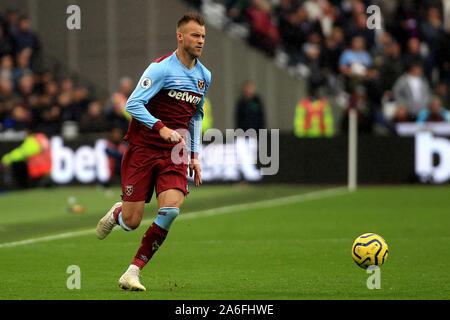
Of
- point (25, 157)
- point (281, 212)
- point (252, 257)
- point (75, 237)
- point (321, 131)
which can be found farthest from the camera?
point (321, 131)

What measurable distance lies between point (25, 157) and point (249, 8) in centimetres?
711

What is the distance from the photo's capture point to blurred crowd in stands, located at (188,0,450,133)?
2144 centimetres

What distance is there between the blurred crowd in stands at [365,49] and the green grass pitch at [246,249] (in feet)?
11.5

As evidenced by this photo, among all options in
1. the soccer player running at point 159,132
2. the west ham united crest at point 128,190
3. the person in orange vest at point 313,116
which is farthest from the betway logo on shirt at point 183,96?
the person in orange vest at point 313,116

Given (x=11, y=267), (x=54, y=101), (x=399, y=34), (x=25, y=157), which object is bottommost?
(x=11, y=267)

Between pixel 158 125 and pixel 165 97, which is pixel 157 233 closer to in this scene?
pixel 158 125

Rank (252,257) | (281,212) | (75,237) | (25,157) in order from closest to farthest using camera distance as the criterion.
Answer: (252,257)
(75,237)
(281,212)
(25,157)

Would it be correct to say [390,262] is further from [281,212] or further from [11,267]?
[281,212]

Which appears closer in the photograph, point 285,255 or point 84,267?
point 84,267

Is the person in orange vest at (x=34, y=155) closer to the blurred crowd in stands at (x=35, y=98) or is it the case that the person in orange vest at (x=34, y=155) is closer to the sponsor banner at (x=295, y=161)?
the sponsor banner at (x=295, y=161)

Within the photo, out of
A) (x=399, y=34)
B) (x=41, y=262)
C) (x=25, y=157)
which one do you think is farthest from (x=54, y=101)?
(x=41, y=262)

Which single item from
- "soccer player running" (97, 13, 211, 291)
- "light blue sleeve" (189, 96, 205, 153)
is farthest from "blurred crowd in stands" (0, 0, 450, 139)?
"soccer player running" (97, 13, 211, 291)

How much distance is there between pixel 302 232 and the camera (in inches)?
494

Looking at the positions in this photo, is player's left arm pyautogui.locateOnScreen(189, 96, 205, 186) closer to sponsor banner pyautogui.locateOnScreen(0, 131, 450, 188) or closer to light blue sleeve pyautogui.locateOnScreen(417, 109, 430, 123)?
sponsor banner pyautogui.locateOnScreen(0, 131, 450, 188)
